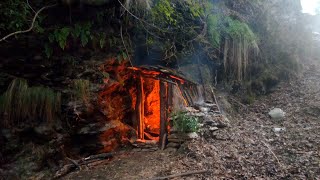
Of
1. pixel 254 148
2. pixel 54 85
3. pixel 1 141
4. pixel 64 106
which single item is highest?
pixel 54 85

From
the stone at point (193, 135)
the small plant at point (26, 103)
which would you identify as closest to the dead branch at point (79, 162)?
the small plant at point (26, 103)

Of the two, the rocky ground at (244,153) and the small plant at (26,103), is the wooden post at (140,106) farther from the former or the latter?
the small plant at (26,103)

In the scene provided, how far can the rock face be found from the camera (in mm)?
8649

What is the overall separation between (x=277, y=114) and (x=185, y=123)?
371 cm

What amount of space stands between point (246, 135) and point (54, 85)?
6.18 metres

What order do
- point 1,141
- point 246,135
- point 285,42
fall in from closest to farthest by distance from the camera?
point 1,141 → point 246,135 → point 285,42

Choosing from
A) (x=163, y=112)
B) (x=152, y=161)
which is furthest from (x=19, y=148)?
(x=163, y=112)

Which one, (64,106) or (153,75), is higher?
(153,75)

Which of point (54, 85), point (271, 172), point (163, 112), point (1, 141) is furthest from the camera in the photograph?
point (163, 112)

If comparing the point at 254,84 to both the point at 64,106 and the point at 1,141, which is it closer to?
the point at 64,106

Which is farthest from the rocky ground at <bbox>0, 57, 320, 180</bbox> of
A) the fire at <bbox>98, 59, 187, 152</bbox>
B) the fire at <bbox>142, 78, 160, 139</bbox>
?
the fire at <bbox>142, 78, 160, 139</bbox>

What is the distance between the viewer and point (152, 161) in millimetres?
7191

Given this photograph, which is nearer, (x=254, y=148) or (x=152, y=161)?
(x=254, y=148)

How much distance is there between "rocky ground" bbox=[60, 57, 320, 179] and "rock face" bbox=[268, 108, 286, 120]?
0.18 m
